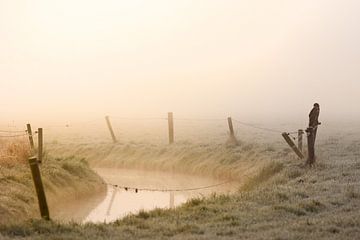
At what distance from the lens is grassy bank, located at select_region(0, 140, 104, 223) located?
52.5 feet

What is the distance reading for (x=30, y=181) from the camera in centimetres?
1872

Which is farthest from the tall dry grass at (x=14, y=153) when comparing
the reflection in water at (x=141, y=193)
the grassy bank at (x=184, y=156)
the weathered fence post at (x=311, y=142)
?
the weathered fence post at (x=311, y=142)

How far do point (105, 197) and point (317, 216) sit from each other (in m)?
11.0

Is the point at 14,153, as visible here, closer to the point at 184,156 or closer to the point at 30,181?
the point at 30,181

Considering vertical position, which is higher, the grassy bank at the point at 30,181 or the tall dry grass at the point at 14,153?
the tall dry grass at the point at 14,153

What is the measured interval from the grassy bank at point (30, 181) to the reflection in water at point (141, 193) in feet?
2.45

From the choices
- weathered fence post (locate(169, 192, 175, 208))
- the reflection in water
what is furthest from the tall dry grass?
weathered fence post (locate(169, 192, 175, 208))

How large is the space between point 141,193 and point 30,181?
501cm

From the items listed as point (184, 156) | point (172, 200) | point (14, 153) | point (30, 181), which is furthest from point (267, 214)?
point (184, 156)

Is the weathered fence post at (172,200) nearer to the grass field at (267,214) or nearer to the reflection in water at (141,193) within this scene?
the reflection in water at (141,193)

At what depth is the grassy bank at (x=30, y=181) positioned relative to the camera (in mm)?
16000

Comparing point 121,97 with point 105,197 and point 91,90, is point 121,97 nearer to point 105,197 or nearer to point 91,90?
point 91,90

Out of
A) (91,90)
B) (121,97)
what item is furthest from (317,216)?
(91,90)

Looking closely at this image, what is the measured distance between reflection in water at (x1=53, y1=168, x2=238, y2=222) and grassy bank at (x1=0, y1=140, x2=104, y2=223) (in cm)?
75
